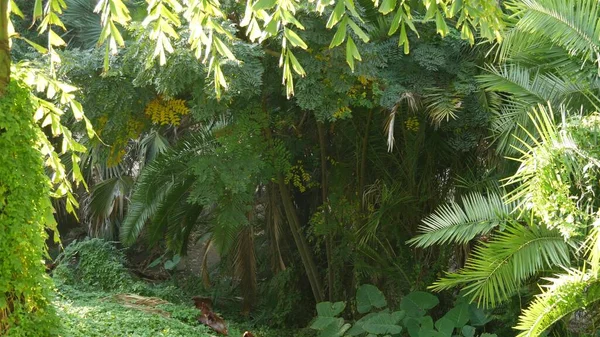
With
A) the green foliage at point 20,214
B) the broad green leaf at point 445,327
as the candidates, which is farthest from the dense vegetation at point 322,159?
the broad green leaf at point 445,327

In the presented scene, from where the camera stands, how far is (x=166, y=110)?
7770 mm

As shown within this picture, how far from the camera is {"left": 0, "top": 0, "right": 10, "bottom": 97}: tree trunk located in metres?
4.14

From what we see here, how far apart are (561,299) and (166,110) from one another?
4.16m

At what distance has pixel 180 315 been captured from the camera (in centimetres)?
740

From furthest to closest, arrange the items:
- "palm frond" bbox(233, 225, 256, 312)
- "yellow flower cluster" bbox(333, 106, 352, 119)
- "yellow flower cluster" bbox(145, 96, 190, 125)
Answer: "palm frond" bbox(233, 225, 256, 312) < "yellow flower cluster" bbox(145, 96, 190, 125) < "yellow flower cluster" bbox(333, 106, 352, 119)

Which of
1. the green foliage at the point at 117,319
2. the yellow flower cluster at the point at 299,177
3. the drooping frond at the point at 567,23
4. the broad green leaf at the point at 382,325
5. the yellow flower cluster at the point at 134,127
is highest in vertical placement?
the drooping frond at the point at 567,23

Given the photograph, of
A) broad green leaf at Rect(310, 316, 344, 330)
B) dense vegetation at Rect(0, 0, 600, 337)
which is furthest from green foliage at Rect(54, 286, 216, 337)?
broad green leaf at Rect(310, 316, 344, 330)

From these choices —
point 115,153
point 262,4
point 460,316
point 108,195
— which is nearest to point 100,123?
point 115,153

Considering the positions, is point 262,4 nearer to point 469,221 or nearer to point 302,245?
point 469,221

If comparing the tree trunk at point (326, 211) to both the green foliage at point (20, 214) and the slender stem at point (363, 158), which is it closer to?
the slender stem at point (363, 158)

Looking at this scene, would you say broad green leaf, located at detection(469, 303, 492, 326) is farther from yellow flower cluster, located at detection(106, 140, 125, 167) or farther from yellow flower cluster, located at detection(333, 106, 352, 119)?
yellow flower cluster, located at detection(106, 140, 125, 167)

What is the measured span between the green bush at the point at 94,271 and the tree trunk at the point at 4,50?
194 inches

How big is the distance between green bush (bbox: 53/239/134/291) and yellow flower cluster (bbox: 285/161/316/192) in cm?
228

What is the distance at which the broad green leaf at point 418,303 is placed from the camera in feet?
27.7
